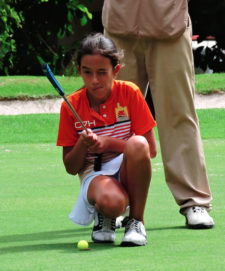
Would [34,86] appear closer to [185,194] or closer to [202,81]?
[202,81]

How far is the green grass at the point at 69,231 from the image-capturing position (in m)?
3.28

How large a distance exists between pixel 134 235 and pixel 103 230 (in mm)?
187

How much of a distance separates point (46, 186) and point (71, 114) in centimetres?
195

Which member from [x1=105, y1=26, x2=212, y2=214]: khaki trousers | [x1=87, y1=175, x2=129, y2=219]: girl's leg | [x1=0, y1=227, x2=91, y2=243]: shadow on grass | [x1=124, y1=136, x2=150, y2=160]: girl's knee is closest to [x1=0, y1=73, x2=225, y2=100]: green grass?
[x1=105, y1=26, x2=212, y2=214]: khaki trousers

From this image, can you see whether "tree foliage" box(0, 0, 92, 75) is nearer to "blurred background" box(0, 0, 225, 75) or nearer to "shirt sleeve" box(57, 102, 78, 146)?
"blurred background" box(0, 0, 225, 75)

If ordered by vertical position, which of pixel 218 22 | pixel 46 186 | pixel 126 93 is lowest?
pixel 46 186

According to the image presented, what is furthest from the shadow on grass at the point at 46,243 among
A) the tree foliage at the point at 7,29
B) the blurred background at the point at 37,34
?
the blurred background at the point at 37,34

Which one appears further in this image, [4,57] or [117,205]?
[4,57]

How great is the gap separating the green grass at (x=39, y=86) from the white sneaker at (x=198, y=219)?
13.2 m

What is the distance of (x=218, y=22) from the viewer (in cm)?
304

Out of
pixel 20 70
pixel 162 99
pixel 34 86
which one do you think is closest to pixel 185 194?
pixel 162 99

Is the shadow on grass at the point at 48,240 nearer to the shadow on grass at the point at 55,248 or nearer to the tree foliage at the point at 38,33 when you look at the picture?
the shadow on grass at the point at 55,248

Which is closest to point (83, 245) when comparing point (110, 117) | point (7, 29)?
point (110, 117)

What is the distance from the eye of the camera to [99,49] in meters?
3.86
